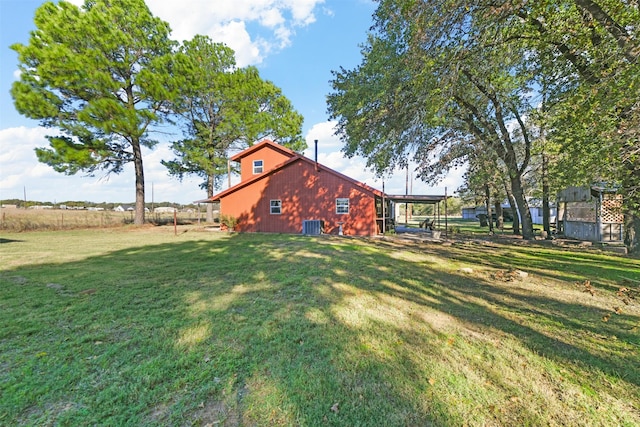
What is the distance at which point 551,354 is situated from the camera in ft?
10.2

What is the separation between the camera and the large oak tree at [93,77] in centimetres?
1625

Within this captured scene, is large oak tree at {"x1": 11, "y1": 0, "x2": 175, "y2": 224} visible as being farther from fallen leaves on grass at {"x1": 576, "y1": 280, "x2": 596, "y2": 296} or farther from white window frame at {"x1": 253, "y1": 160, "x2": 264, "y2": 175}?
fallen leaves on grass at {"x1": 576, "y1": 280, "x2": 596, "y2": 296}

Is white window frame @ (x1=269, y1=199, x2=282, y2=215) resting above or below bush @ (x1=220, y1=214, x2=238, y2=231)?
above

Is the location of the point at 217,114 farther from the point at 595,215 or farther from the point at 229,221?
the point at 595,215

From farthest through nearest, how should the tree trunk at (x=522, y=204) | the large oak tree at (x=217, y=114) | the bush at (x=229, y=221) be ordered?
1. the large oak tree at (x=217, y=114)
2. the bush at (x=229, y=221)
3. the tree trunk at (x=522, y=204)

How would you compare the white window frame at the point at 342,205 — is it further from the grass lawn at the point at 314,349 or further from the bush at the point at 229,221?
the grass lawn at the point at 314,349

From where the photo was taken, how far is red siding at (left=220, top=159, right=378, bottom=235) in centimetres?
1602

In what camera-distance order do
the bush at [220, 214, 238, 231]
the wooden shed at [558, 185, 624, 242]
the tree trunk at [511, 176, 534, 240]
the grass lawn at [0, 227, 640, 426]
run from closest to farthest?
1. the grass lawn at [0, 227, 640, 426]
2. the tree trunk at [511, 176, 534, 240]
3. the wooden shed at [558, 185, 624, 242]
4. the bush at [220, 214, 238, 231]

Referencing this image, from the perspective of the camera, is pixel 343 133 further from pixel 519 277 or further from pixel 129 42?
pixel 129 42

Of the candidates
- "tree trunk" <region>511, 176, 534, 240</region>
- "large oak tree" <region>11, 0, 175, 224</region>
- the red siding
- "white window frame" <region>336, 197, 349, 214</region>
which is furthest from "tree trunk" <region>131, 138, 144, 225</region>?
"tree trunk" <region>511, 176, 534, 240</region>

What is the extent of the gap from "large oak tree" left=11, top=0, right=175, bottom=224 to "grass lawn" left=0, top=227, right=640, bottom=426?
1557 cm

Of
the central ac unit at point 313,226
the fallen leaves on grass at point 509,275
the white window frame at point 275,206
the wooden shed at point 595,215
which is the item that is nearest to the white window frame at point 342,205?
the central ac unit at point 313,226

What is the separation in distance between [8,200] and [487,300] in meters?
Result: 76.8

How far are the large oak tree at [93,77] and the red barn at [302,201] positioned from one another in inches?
336
